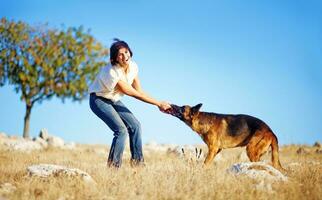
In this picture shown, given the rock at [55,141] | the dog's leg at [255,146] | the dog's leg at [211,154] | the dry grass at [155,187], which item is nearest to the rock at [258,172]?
the dry grass at [155,187]

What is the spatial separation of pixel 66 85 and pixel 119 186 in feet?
97.3

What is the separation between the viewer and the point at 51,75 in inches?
1394

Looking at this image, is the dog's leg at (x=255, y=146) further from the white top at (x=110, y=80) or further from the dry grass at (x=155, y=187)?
the white top at (x=110, y=80)

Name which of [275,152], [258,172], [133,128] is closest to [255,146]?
[275,152]

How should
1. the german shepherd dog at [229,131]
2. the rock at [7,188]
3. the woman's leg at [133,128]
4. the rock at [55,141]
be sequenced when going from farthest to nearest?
1. the rock at [55,141]
2. the german shepherd dog at [229,131]
3. the woman's leg at [133,128]
4. the rock at [7,188]

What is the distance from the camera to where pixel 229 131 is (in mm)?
11336

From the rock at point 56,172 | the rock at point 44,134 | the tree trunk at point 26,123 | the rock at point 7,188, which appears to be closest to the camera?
the rock at point 7,188

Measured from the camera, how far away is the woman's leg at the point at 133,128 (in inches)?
390

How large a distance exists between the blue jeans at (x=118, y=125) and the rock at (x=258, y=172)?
7.49 ft

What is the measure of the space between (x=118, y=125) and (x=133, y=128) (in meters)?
0.60

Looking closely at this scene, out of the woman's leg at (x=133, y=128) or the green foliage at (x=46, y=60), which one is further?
the green foliage at (x=46, y=60)

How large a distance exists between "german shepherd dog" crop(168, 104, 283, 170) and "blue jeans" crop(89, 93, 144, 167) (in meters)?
1.19

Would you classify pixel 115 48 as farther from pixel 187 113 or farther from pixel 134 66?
pixel 187 113

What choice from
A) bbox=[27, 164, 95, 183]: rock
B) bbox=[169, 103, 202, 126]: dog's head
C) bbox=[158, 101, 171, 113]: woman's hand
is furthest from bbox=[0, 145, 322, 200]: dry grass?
bbox=[169, 103, 202, 126]: dog's head
